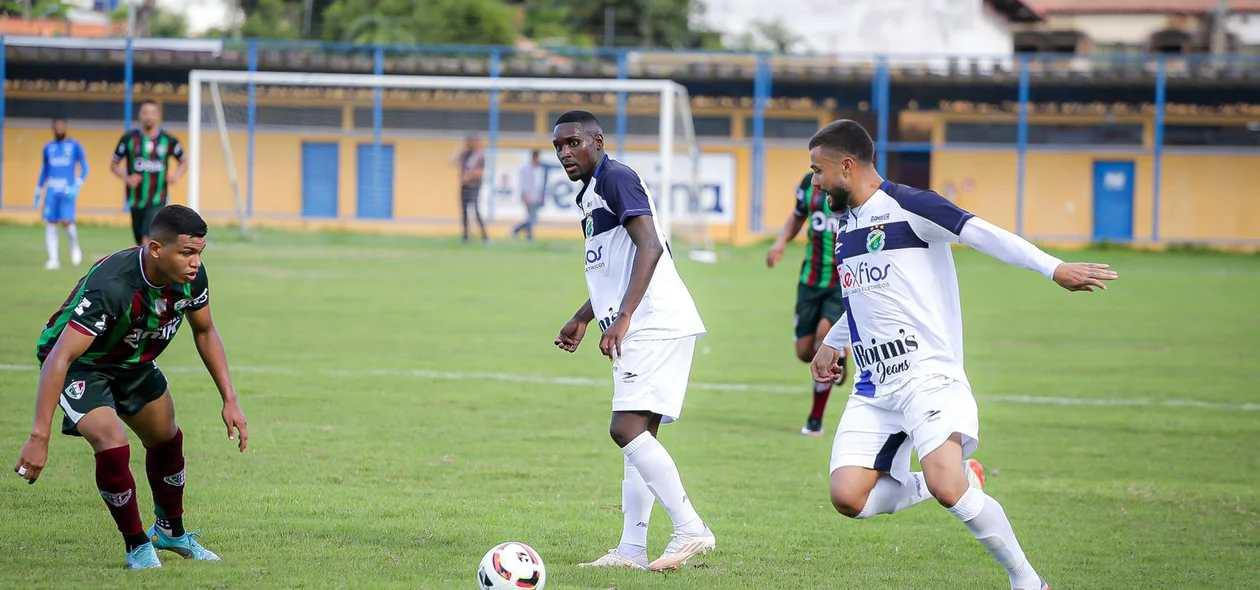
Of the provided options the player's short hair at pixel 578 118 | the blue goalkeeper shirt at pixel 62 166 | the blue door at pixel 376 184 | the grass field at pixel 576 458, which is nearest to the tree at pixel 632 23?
the blue door at pixel 376 184

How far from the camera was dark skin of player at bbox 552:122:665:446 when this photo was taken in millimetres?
5594

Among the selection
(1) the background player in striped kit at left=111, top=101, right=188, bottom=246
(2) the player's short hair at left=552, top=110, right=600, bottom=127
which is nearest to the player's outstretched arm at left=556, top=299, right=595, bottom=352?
(2) the player's short hair at left=552, top=110, right=600, bottom=127

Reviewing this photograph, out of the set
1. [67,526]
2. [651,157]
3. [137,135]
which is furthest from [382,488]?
[651,157]

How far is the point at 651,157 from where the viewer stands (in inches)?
1171

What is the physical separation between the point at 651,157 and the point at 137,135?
550 inches

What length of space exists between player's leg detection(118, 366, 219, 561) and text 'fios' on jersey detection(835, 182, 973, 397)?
2.96m

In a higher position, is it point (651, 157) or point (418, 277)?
point (651, 157)

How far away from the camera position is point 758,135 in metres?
37.8

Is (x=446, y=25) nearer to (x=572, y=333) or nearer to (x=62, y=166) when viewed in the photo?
(x=62, y=166)

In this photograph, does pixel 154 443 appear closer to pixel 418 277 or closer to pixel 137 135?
pixel 137 135

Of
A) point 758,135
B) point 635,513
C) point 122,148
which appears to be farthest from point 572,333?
point 758,135

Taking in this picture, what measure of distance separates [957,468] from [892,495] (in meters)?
0.41

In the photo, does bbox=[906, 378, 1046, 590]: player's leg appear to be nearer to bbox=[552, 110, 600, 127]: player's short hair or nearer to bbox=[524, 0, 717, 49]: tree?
bbox=[552, 110, 600, 127]: player's short hair

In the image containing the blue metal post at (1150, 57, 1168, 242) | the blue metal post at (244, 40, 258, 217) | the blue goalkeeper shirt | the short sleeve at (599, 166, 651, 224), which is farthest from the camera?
the blue metal post at (1150, 57, 1168, 242)
